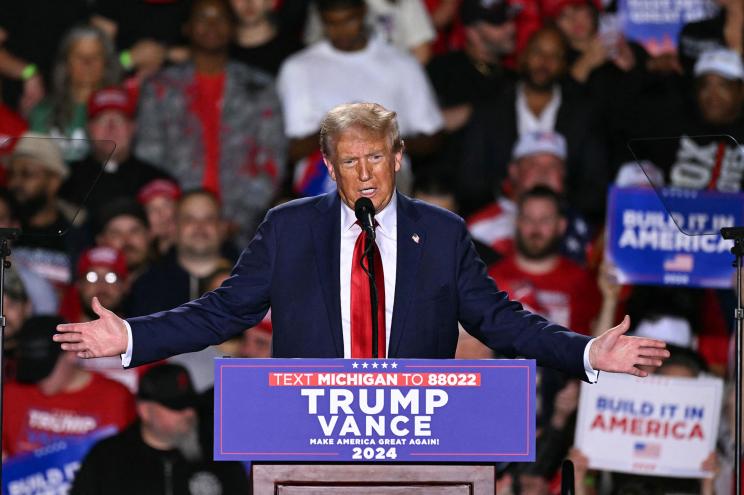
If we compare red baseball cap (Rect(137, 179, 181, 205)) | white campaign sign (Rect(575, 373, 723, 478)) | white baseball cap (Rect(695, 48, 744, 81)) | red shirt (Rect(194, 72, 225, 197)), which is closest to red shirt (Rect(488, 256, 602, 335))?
white campaign sign (Rect(575, 373, 723, 478))

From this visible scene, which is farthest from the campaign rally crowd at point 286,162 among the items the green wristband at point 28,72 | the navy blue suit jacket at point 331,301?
the navy blue suit jacket at point 331,301

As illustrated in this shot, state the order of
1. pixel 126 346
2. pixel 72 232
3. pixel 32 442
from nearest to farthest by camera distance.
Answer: pixel 126 346 → pixel 32 442 → pixel 72 232

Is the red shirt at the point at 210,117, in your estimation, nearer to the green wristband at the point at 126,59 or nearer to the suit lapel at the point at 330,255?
the green wristband at the point at 126,59

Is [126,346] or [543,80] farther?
[543,80]

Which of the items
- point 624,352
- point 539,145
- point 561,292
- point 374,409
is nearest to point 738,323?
point 624,352

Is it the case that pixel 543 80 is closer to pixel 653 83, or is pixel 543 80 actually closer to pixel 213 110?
pixel 653 83

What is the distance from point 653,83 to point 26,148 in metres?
3.29

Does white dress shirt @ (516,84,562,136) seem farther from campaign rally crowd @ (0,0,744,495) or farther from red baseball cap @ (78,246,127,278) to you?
red baseball cap @ (78,246,127,278)

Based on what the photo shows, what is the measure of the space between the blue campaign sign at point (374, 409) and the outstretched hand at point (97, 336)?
0.44 meters

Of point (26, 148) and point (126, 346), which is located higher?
point (26, 148)

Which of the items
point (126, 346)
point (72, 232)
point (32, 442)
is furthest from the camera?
point (72, 232)

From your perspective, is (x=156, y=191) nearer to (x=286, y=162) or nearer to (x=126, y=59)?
(x=286, y=162)

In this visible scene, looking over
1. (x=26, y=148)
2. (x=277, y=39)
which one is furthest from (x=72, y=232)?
(x=277, y=39)

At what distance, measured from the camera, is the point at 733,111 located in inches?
278
